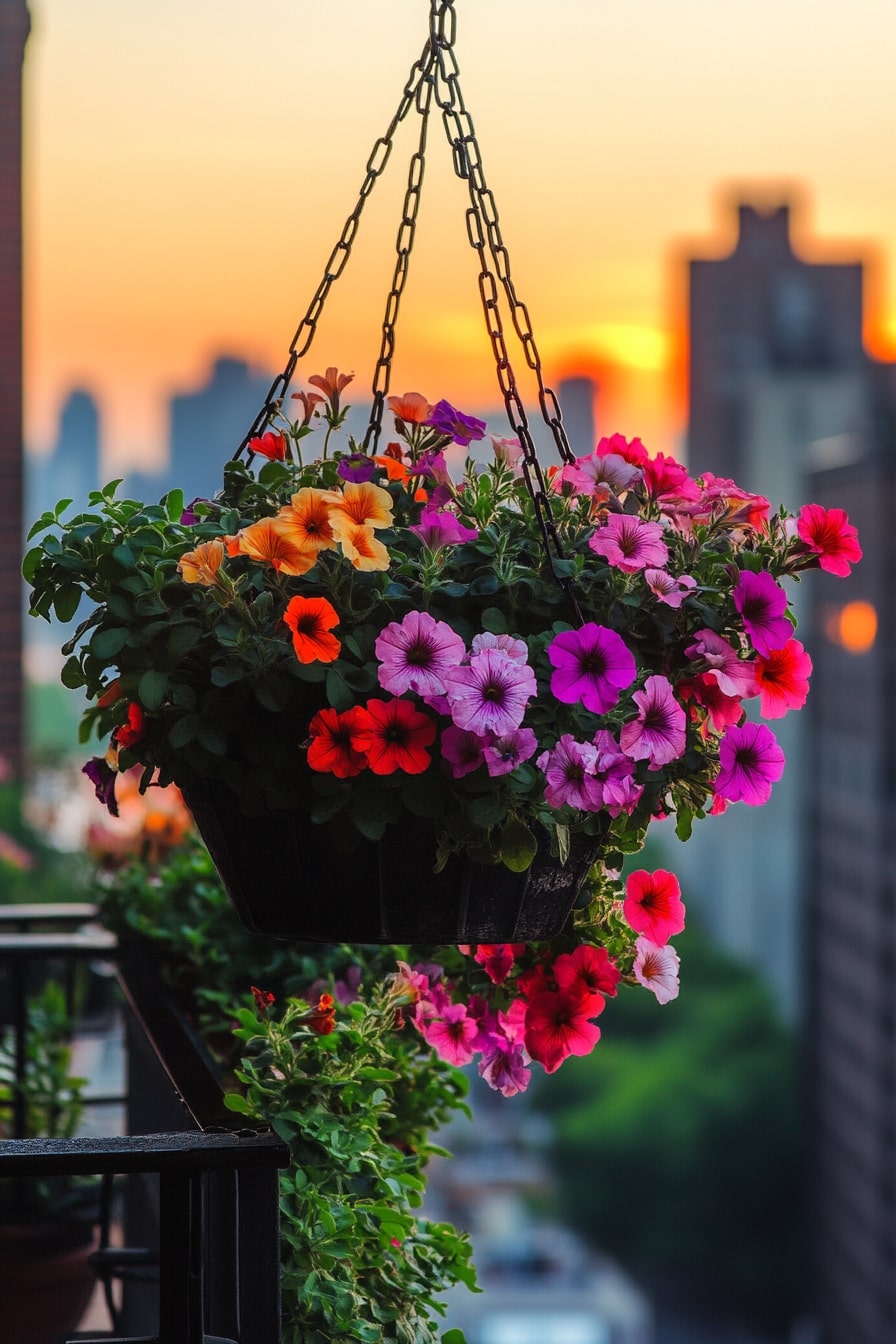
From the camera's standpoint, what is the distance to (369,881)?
120cm

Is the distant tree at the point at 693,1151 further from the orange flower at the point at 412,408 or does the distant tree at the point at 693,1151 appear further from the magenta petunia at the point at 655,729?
the magenta petunia at the point at 655,729

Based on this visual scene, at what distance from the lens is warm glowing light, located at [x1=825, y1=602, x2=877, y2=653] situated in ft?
110

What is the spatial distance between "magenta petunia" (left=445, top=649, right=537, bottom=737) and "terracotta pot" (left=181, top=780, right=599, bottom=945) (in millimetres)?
118

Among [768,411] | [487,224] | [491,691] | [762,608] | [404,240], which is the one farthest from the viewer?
[768,411]

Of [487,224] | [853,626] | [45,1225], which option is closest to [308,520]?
[487,224]

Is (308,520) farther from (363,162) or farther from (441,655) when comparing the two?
(363,162)

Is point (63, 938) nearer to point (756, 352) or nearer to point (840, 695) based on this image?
point (840, 695)

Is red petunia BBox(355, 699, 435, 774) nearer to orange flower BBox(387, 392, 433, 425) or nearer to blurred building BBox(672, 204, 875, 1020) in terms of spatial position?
orange flower BBox(387, 392, 433, 425)

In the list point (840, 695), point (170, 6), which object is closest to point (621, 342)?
point (840, 695)

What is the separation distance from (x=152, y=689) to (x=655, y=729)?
0.36 m

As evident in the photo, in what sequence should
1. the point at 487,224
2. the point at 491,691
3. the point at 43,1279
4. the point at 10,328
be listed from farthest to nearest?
the point at 10,328 < the point at 43,1279 < the point at 487,224 < the point at 491,691

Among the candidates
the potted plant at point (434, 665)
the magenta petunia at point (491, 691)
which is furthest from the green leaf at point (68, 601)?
the magenta petunia at point (491, 691)

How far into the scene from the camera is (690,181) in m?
41.3

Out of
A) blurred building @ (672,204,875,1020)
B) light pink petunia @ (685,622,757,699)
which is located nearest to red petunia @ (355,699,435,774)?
light pink petunia @ (685,622,757,699)
